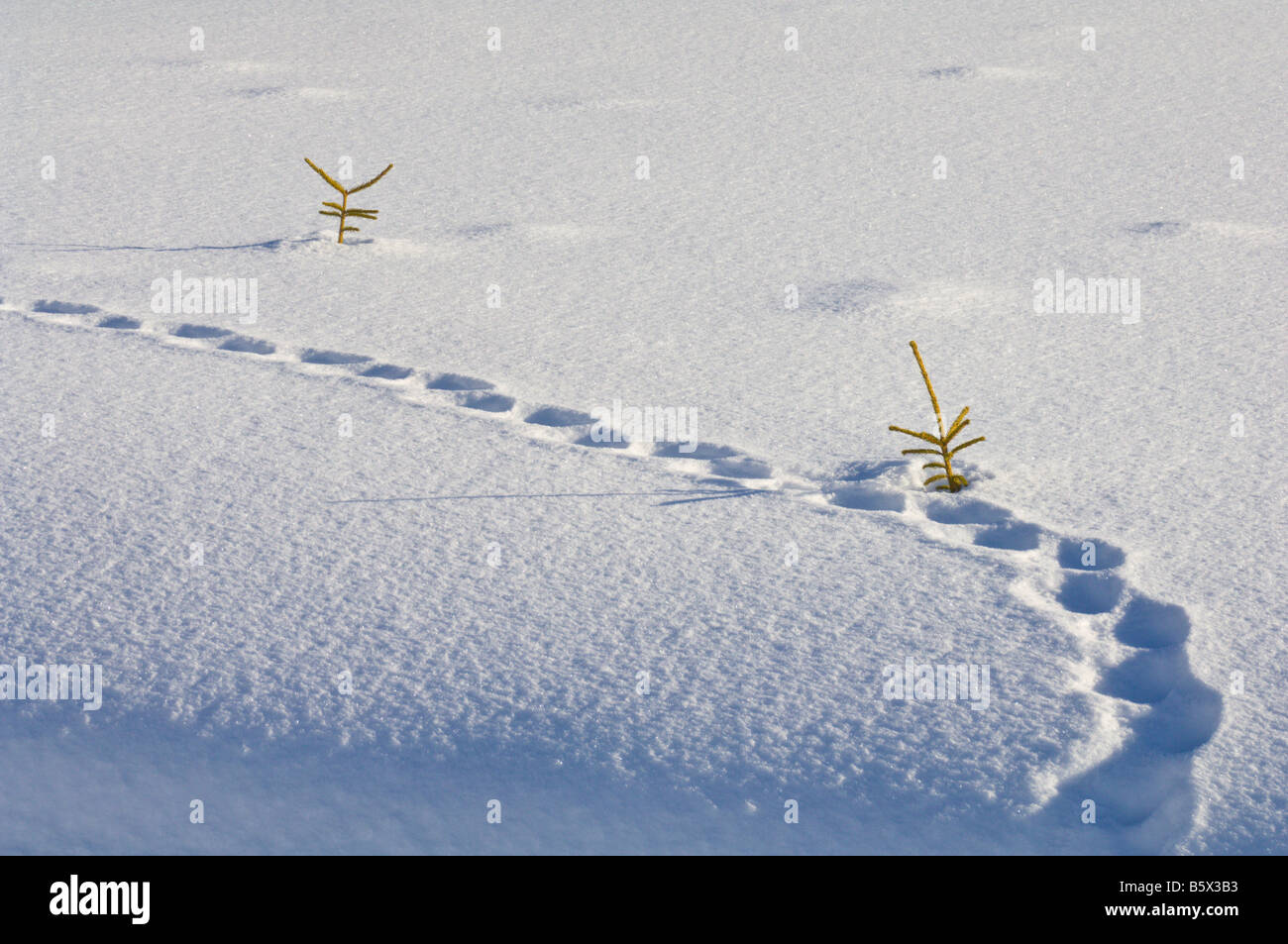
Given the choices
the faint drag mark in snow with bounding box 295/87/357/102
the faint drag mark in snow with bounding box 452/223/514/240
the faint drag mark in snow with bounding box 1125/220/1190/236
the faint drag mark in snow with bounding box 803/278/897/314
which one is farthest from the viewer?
the faint drag mark in snow with bounding box 295/87/357/102

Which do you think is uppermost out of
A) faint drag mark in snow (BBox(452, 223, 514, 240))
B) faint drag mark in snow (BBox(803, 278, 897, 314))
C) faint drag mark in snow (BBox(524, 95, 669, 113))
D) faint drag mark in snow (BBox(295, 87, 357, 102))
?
faint drag mark in snow (BBox(295, 87, 357, 102))

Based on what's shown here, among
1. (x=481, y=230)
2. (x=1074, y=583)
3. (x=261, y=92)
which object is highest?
(x=261, y=92)

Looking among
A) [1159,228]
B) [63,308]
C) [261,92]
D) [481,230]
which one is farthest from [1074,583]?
[261,92]

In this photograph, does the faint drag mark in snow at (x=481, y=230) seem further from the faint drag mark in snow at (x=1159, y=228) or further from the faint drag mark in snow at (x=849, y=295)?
the faint drag mark in snow at (x=1159, y=228)

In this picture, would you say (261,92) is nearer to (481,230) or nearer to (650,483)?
(481,230)

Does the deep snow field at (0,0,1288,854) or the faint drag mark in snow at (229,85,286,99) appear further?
the faint drag mark in snow at (229,85,286,99)

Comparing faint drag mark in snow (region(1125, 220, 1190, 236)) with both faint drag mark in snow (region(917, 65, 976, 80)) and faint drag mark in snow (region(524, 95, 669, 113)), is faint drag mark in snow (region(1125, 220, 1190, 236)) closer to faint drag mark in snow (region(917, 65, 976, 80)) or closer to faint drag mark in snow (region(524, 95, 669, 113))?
faint drag mark in snow (region(917, 65, 976, 80))

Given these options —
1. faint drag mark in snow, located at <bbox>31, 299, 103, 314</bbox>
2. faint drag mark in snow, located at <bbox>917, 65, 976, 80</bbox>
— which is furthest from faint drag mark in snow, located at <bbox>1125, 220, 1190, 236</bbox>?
faint drag mark in snow, located at <bbox>31, 299, 103, 314</bbox>

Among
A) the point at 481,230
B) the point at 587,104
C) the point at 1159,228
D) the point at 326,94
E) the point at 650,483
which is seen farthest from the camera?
the point at 326,94

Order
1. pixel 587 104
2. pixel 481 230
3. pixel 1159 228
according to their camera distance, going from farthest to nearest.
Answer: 1. pixel 587 104
2. pixel 481 230
3. pixel 1159 228
